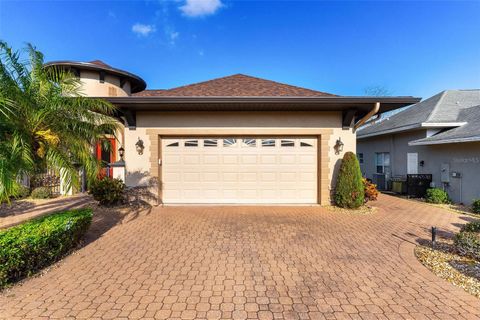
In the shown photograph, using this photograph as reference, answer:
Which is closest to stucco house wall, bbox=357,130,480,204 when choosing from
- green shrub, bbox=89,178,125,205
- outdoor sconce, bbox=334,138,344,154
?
outdoor sconce, bbox=334,138,344,154

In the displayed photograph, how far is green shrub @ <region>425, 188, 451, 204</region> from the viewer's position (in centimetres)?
903

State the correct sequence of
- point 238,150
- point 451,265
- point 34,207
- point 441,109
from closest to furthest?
point 451,265 → point 238,150 → point 34,207 → point 441,109

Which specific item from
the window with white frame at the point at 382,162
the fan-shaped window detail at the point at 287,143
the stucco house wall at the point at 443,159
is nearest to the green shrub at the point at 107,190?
the fan-shaped window detail at the point at 287,143

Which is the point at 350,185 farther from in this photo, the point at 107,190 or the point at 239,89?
the point at 107,190

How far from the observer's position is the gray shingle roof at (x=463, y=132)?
823cm

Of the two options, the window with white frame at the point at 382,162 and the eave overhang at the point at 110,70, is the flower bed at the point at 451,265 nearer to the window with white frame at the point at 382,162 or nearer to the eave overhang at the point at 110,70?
the window with white frame at the point at 382,162

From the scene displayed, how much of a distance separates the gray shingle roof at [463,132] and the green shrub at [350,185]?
A: 4.31m

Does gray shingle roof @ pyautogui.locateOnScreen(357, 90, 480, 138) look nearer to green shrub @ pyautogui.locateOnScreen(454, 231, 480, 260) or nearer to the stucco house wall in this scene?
the stucco house wall

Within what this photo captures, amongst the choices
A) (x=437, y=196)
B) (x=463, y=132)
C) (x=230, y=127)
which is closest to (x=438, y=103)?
(x=463, y=132)

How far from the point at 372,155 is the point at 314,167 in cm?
835

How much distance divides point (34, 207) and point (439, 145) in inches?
655

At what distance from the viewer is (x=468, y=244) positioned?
4234 mm

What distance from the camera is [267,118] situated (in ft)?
26.8

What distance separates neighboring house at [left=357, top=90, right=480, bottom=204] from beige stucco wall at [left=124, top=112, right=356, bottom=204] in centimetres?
457
